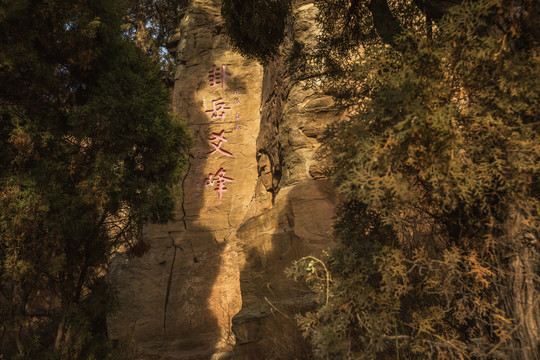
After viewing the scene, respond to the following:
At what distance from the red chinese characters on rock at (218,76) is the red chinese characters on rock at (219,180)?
2990mm

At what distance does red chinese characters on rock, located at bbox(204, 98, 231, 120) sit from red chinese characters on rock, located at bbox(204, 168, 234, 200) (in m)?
1.81

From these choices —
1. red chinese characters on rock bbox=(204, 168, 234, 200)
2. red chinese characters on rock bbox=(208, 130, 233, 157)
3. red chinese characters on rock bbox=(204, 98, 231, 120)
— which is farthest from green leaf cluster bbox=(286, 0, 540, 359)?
red chinese characters on rock bbox=(204, 98, 231, 120)

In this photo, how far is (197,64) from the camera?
1238 cm

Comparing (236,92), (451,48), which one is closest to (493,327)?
(451,48)

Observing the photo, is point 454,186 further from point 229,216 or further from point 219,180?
point 219,180

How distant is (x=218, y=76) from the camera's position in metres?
11.9

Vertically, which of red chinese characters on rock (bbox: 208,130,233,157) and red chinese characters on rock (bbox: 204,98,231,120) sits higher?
red chinese characters on rock (bbox: 204,98,231,120)

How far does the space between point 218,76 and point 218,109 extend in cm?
123

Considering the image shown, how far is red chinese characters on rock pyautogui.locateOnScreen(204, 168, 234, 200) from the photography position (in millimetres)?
10758

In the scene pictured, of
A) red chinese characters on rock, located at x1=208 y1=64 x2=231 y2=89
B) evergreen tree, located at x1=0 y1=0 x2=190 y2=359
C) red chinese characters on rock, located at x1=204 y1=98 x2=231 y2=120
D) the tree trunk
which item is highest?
red chinese characters on rock, located at x1=208 y1=64 x2=231 y2=89

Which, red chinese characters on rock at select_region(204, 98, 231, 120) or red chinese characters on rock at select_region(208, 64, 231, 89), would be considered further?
red chinese characters on rock at select_region(208, 64, 231, 89)

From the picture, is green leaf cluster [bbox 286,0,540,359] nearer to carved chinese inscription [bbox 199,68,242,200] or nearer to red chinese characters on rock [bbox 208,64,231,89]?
carved chinese inscription [bbox 199,68,242,200]

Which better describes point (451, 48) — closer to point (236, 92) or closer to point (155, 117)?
point (155, 117)

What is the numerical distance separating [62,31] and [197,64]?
7.51 m
